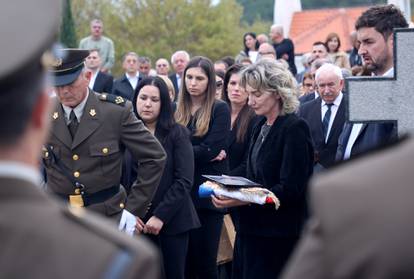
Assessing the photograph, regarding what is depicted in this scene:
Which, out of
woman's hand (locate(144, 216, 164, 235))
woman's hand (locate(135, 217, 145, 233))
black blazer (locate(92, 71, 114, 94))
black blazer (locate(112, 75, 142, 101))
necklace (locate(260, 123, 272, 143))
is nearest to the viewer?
necklace (locate(260, 123, 272, 143))

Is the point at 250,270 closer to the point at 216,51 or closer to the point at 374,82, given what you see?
the point at 374,82

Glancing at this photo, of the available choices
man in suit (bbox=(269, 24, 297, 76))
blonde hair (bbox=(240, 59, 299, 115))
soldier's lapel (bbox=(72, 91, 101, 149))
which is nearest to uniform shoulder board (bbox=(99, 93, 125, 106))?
soldier's lapel (bbox=(72, 91, 101, 149))

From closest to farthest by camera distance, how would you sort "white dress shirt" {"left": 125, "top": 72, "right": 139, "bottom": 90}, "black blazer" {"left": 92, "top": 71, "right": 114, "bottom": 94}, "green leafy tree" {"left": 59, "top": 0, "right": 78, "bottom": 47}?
"black blazer" {"left": 92, "top": 71, "right": 114, "bottom": 94} → "white dress shirt" {"left": 125, "top": 72, "right": 139, "bottom": 90} → "green leafy tree" {"left": 59, "top": 0, "right": 78, "bottom": 47}

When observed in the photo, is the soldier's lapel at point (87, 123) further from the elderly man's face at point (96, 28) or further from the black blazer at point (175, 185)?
the elderly man's face at point (96, 28)

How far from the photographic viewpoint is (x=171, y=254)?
318 inches

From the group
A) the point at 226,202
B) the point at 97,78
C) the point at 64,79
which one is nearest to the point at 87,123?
the point at 64,79

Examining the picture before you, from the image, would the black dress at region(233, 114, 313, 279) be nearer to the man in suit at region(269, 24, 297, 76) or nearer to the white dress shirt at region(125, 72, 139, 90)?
the white dress shirt at region(125, 72, 139, 90)

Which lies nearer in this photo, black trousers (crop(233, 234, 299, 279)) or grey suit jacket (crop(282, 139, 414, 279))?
grey suit jacket (crop(282, 139, 414, 279))

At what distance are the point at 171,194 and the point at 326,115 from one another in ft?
6.83

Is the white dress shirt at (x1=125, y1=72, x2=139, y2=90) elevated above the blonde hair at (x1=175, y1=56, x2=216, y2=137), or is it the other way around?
the blonde hair at (x1=175, y1=56, x2=216, y2=137)

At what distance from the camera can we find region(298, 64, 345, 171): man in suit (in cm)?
890

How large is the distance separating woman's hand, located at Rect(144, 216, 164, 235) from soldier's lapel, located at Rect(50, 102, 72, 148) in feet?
3.95

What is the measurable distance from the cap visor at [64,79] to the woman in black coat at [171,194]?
1265 millimetres

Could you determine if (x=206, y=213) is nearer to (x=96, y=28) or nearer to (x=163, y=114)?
(x=163, y=114)
